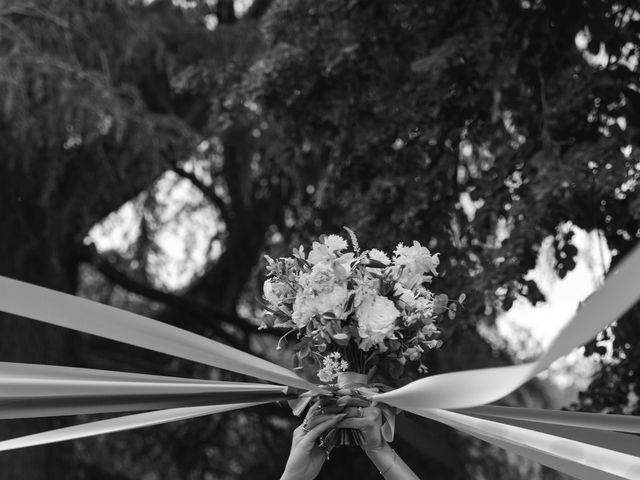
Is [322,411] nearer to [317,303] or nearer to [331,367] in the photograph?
[331,367]

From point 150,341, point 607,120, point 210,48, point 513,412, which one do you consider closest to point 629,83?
point 607,120

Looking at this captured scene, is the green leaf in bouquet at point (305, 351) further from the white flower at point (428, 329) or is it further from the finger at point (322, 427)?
the white flower at point (428, 329)

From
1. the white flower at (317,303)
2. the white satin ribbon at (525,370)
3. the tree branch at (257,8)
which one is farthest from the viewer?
the tree branch at (257,8)

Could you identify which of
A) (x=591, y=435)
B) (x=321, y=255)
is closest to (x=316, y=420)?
(x=321, y=255)

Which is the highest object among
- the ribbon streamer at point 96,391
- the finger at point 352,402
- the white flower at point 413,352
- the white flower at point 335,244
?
the white flower at point 335,244

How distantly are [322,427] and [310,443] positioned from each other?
2.4 inches

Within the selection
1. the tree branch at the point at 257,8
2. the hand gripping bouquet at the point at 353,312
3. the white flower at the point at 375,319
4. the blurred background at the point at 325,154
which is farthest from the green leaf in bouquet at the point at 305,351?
the tree branch at the point at 257,8

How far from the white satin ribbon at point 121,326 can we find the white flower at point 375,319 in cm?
25

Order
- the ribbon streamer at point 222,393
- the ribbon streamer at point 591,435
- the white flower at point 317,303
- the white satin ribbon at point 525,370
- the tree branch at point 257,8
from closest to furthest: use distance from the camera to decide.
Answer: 1. the white satin ribbon at point 525,370
2. the ribbon streamer at point 222,393
3. the white flower at point 317,303
4. the ribbon streamer at point 591,435
5. the tree branch at point 257,8

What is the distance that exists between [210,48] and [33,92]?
155 cm

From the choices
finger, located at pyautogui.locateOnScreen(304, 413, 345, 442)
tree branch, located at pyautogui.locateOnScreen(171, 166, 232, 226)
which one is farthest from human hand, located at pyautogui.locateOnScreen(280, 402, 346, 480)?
tree branch, located at pyautogui.locateOnScreen(171, 166, 232, 226)

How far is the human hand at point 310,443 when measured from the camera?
3.01 m

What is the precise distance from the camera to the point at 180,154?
730 cm

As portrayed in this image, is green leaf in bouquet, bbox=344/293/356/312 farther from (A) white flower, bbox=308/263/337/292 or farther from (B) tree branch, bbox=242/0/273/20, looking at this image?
(B) tree branch, bbox=242/0/273/20
